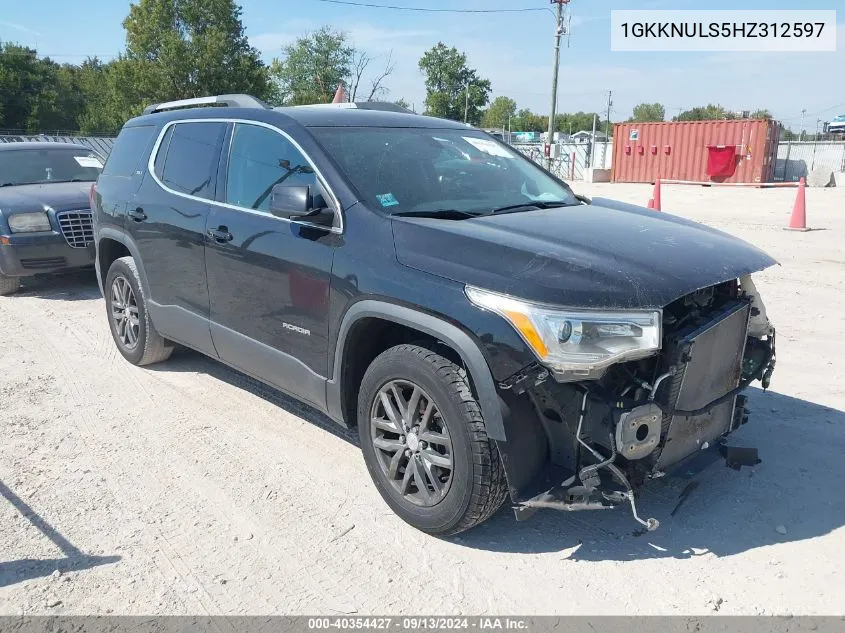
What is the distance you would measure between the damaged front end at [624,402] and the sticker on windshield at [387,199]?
98cm

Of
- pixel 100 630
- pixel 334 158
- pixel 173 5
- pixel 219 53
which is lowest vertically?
pixel 100 630

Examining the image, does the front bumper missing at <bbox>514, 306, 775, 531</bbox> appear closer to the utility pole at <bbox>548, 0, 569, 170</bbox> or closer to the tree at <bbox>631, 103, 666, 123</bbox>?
the utility pole at <bbox>548, 0, 569, 170</bbox>

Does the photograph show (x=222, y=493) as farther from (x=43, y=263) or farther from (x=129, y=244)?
(x=43, y=263)

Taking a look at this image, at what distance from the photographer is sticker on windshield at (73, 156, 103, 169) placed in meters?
9.73

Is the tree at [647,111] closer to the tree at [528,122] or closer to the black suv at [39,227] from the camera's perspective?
the tree at [528,122]

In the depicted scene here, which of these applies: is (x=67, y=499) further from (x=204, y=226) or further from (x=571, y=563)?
(x=571, y=563)

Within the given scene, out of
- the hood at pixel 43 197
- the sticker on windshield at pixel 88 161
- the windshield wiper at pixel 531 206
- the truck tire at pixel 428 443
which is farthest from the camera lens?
the sticker on windshield at pixel 88 161

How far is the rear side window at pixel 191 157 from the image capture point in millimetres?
4484

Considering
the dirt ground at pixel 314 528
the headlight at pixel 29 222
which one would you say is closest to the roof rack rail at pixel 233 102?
the dirt ground at pixel 314 528

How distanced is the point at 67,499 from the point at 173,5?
5034 centimetres

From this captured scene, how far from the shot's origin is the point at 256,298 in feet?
13.1

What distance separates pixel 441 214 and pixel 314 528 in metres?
1.66

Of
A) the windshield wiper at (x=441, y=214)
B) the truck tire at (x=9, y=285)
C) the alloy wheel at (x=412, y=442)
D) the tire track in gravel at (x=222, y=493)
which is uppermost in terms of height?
the windshield wiper at (x=441, y=214)

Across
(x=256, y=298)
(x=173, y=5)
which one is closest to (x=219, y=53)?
(x=173, y=5)
